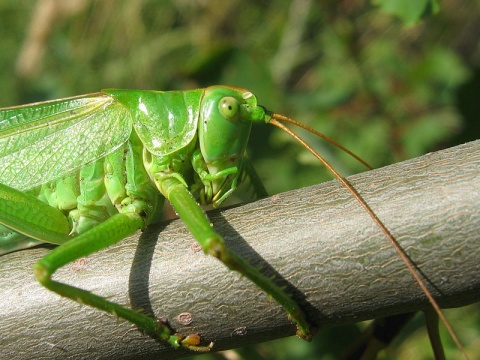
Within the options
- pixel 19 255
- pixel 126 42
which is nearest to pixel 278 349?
pixel 19 255

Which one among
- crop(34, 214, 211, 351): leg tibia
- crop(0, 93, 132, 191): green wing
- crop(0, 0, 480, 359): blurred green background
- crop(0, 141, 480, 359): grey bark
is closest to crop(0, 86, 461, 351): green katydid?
crop(0, 93, 132, 191): green wing

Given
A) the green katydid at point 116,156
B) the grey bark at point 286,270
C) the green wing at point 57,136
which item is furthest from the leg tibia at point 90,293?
the green wing at point 57,136

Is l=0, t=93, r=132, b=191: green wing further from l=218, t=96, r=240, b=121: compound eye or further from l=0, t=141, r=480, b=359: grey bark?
l=0, t=141, r=480, b=359: grey bark

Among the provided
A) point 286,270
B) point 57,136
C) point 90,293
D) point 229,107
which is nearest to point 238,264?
point 286,270

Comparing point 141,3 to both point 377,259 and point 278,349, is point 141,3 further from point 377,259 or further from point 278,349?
point 377,259

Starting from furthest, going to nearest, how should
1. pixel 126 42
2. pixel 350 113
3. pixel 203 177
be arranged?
pixel 126 42, pixel 350 113, pixel 203 177

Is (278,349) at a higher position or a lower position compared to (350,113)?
lower

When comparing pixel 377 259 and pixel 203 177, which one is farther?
pixel 203 177

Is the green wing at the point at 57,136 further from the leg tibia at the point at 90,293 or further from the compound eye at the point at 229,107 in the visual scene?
the leg tibia at the point at 90,293

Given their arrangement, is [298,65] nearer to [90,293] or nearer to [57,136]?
[57,136]
